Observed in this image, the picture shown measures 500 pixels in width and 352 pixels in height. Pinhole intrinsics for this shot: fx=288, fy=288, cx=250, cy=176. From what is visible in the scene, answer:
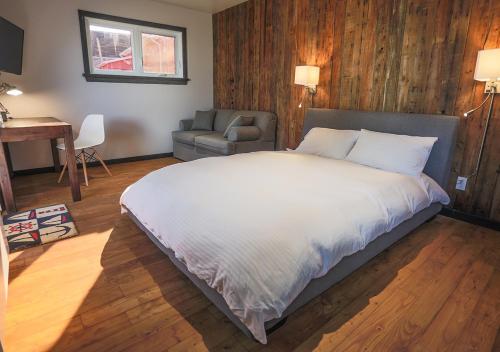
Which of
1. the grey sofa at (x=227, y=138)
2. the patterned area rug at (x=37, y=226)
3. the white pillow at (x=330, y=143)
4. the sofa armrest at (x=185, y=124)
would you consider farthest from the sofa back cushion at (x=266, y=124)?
the patterned area rug at (x=37, y=226)

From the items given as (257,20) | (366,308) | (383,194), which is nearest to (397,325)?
(366,308)

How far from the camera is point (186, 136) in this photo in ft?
15.6

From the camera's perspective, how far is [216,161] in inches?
102

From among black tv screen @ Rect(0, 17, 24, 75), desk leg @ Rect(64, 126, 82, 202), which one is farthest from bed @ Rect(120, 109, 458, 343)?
black tv screen @ Rect(0, 17, 24, 75)

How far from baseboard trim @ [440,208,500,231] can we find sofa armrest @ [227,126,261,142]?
2.51 meters

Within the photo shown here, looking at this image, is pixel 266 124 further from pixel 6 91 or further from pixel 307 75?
pixel 6 91

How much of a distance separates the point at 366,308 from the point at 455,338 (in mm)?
422

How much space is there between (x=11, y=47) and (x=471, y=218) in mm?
5225

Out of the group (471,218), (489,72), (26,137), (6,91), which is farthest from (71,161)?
(471,218)

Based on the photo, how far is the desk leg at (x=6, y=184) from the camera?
2684mm

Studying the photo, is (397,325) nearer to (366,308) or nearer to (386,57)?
(366,308)

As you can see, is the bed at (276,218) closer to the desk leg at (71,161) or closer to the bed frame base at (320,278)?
the bed frame base at (320,278)

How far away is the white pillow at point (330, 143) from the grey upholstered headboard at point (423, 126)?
0.22m

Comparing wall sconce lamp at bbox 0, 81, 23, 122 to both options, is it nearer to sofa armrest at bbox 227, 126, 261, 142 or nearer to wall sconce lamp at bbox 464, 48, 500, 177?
sofa armrest at bbox 227, 126, 261, 142
